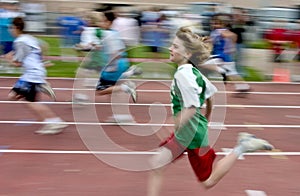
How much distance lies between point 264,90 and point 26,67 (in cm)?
Result: 665

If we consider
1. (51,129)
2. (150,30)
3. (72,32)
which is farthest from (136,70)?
(72,32)

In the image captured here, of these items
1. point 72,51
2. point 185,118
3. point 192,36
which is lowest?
point 72,51

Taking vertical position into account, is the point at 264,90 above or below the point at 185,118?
below

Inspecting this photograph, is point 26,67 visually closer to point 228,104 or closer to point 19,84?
point 19,84

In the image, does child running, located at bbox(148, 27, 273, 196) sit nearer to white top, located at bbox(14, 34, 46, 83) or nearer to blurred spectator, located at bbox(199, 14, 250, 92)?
white top, located at bbox(14, 34, 46, 83)

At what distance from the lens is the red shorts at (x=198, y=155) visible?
502cm

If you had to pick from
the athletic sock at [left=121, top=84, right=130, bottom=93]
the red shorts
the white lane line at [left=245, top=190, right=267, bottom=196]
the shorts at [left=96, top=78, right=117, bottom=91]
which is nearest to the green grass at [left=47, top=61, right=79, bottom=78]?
the shorts at [left=96, top=78, right=117, bottom=91]

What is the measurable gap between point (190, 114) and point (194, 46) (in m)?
0.61

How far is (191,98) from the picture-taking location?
15.8 ft

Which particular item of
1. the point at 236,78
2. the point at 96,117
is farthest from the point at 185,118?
the point at 236,78

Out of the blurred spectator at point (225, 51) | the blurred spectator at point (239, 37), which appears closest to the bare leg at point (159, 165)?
the blurred spectator at point (225, 51)

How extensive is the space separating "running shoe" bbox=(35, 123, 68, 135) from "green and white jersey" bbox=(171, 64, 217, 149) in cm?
370

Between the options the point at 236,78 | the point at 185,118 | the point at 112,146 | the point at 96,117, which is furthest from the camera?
the point at 236,78

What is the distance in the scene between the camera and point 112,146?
7.77m
